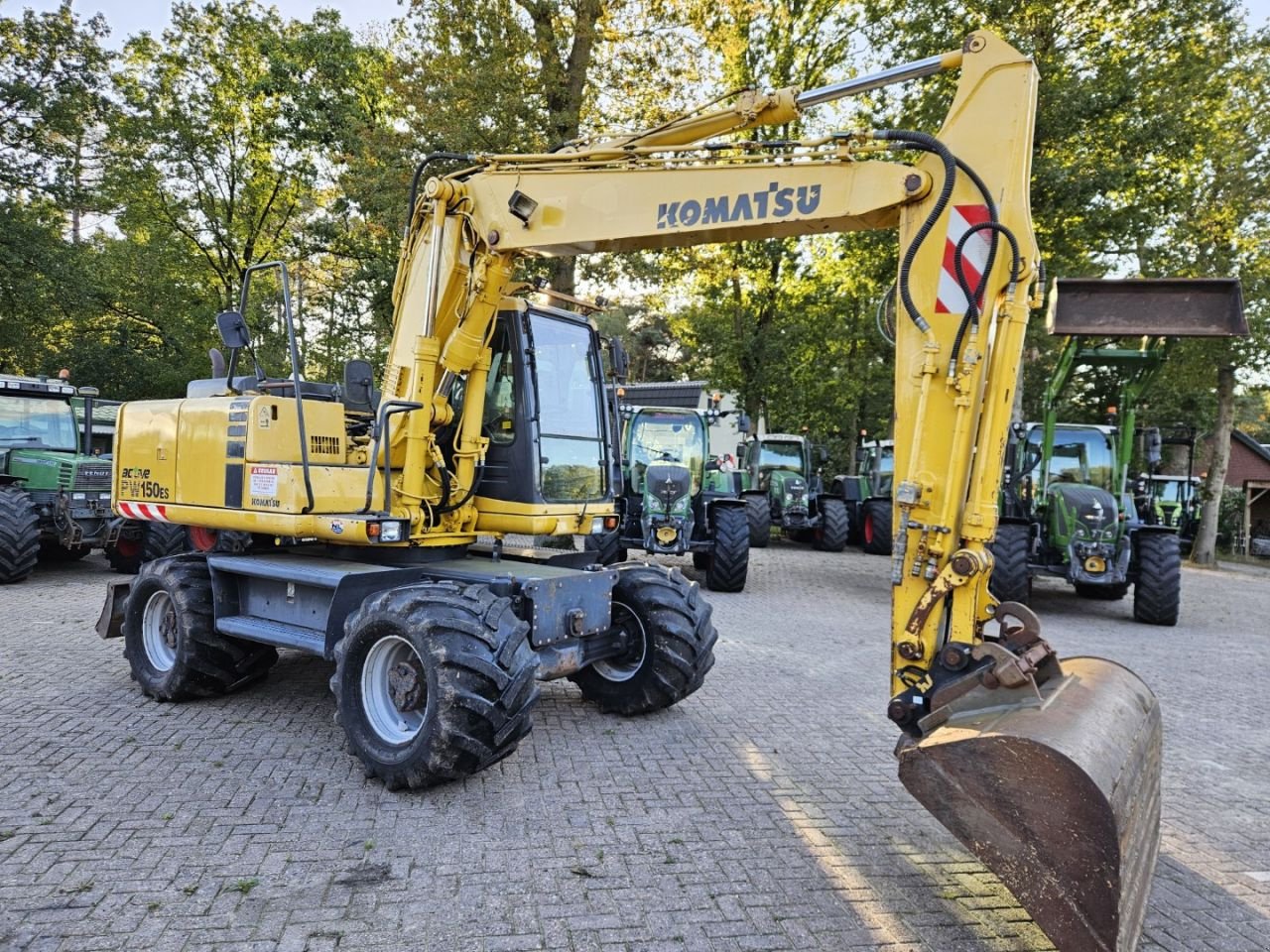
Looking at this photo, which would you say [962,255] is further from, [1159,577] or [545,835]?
[1159,577]

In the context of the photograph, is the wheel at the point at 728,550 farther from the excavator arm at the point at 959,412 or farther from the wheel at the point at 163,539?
the wheel at the point at 163,539

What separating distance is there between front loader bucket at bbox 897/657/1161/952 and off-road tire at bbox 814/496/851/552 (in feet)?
47.5

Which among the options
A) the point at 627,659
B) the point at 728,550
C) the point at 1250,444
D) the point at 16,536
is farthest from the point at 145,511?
the point at 1250,444

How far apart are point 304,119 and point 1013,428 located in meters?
19.6

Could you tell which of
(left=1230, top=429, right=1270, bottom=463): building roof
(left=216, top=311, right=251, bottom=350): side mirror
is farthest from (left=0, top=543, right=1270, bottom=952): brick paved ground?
(left=1230, top=429, right=1270, bottom=463): building roof

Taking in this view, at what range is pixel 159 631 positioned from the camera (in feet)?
18.9

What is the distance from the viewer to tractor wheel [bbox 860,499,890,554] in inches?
642

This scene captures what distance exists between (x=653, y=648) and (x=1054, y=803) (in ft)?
9.46

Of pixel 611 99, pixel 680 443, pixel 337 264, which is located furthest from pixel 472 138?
pixel 337 264

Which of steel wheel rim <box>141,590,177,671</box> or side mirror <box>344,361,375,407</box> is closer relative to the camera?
steel wheel rim <box>141,590,177,671</box>

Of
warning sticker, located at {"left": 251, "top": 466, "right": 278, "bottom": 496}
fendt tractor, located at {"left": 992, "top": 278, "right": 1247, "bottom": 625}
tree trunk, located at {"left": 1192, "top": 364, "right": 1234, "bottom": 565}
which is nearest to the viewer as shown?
warning sticker, located at {"left": 251, "top": 466, "right": 278, "bottom": 496}

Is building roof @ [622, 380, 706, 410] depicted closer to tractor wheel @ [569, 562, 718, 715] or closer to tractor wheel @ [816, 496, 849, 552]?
tractor wheel @ [816, 496, 849, 552]

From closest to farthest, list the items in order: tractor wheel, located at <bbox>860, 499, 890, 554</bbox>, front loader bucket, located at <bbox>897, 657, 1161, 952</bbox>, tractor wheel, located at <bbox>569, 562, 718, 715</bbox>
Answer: front loader bucket, located at <bbox>897, 657, 1161, 952</bbox>
tractor wheel, located at <bbox>569, 562, 718, 715</bbox>
tractor wheel, located at <bbox>860, 499, 890, 554</bbox>

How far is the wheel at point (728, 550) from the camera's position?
1078 cm
